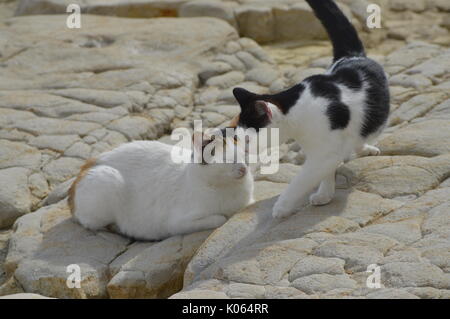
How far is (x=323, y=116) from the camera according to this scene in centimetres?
454

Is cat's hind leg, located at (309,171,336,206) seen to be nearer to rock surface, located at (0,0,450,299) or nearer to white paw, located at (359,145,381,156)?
rock surface, located at (0,0,450,299)

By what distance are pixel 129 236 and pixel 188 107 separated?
2642 millimetres

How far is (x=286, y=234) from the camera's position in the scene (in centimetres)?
463

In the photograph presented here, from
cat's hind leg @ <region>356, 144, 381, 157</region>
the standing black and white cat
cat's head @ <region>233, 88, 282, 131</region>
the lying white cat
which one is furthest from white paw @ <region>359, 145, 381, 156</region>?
cat's head @ <region>233, 88, 282, 131</region>

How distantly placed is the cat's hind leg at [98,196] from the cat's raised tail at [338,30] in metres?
1.93

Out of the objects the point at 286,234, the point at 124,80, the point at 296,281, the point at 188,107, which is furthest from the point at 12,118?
the point at 296,281

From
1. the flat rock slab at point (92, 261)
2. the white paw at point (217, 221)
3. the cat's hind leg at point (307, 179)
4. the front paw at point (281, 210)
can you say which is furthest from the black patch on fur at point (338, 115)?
the flat rock slab at point (92, 261)

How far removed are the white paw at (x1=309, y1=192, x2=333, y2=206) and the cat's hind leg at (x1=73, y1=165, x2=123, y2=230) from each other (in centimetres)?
161

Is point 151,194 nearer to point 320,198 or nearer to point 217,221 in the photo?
point 217,221

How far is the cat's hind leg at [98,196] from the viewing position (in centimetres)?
562

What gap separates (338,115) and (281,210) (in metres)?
0.73

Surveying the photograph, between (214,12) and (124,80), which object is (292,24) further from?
(124,80)

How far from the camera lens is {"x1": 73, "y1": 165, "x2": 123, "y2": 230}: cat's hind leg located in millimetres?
5625

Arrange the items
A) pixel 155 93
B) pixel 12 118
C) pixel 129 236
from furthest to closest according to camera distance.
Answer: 1. pixel 155 93
2. pixel 12 118
3. pixel 129 236
